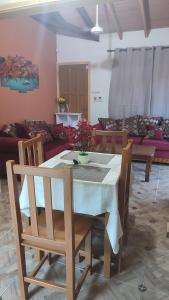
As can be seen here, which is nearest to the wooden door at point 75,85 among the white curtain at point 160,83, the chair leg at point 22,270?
the white curtain at point 160,83

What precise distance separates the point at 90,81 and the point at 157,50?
5.70 feet

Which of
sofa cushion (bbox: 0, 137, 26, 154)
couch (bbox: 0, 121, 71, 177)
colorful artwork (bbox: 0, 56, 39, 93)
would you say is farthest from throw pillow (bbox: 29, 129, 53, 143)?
colorful artwork (bbox: 0, 56, 39, 93)

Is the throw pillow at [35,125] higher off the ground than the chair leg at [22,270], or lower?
higher

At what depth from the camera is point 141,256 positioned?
2.10 metres

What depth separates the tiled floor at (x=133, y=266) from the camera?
1.72m

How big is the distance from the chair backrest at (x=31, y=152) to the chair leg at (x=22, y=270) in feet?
1.91

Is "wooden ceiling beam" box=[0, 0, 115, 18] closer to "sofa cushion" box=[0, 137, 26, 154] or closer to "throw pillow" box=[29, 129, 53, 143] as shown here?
"sofa cushion" box=[0, 137, 26, 154]

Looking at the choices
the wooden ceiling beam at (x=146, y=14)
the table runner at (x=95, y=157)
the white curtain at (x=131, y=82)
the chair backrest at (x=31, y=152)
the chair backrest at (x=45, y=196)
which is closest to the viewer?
the chair backrest at (x=45, y=196)

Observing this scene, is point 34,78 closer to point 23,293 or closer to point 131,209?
point 131,209

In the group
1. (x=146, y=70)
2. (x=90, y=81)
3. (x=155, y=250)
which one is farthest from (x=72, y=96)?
(x=155, y=250)

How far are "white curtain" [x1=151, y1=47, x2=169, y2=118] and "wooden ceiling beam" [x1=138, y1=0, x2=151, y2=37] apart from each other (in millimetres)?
455

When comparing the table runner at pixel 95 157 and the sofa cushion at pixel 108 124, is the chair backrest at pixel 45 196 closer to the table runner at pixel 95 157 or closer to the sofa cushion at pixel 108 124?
the table runner at pixel 95 157

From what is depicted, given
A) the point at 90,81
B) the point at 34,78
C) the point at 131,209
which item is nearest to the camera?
the point at 131,209

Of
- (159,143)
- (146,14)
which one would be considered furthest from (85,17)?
(159,143)
